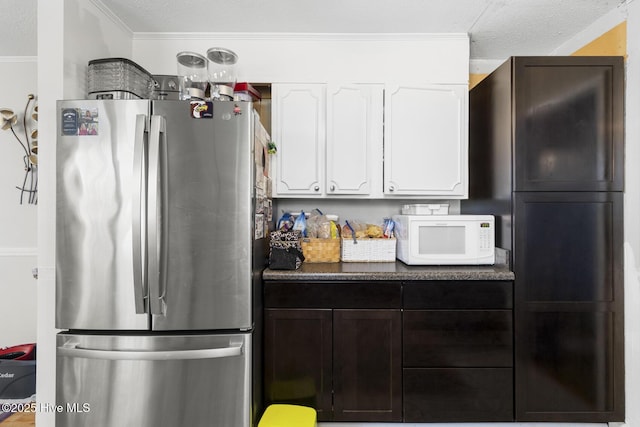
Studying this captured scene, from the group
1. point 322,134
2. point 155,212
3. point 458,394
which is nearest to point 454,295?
point 458,394

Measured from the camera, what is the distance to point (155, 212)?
1.35 m

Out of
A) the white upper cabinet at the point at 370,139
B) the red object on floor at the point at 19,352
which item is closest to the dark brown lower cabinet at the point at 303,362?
the white upper cabinet at the point at 370,139

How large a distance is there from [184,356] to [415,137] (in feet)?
6.10

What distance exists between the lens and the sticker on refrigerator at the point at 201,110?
1.39 meters

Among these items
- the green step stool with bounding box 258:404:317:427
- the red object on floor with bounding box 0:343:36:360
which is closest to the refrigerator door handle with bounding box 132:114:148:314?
the green step stool with bounding box 258:404:317:427

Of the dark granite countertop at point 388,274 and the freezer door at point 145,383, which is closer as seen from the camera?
the freezer door at point 145,383

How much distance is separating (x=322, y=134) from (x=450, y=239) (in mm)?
1076

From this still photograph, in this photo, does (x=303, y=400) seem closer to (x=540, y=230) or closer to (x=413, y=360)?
(x=413, y=360)

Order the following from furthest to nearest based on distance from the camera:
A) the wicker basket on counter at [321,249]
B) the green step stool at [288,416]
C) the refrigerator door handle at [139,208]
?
the wicker basket on counter at [321,249]
the green step stool at [288,416]
the refrigerator door handle at [139,208]

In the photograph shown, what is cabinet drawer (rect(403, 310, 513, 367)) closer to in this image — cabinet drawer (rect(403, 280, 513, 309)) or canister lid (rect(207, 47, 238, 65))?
cabinet drawer (rect(403, 280, 513, 309))

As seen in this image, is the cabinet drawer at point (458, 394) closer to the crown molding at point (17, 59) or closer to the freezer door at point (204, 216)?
the freezer door at point (204, 216)

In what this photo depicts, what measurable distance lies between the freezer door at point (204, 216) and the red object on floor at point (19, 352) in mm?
1709

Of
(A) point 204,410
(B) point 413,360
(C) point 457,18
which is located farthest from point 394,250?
(C) point 457,18

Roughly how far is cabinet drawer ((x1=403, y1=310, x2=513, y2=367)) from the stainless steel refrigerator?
3.06 feet
